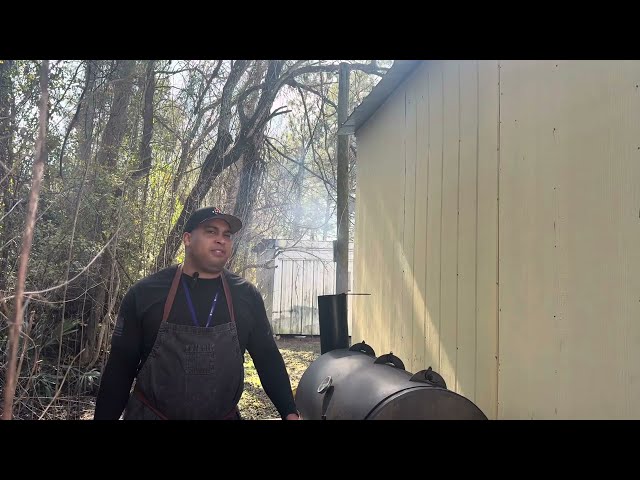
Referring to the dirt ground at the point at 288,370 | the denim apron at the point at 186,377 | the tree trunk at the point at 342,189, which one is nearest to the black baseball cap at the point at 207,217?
the denim apron at the point at 186,377

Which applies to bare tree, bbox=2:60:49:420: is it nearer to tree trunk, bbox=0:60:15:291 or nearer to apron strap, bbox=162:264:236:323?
apron strap, bbox=162:264:236:323

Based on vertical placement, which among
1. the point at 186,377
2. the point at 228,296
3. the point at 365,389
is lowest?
the point at 365,389

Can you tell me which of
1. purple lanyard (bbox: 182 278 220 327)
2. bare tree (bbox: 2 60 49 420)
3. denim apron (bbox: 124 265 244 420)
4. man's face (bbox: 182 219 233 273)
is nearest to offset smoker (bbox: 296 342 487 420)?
denim apron (bbox: 124 265 244 420)

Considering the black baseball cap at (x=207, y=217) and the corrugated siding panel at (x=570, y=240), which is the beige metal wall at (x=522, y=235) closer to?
the corrugated siding panel at (x=570, y=240)

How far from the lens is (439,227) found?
391 cm

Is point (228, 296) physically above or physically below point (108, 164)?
below

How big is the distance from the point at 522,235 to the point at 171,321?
195 cm

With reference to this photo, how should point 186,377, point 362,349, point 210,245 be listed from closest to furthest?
point 186,377 < point 210,245 < point 362,349

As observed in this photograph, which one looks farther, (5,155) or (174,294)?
(5,155)

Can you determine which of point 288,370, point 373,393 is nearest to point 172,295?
point 373,393

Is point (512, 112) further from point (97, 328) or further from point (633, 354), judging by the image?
point (97, 328)

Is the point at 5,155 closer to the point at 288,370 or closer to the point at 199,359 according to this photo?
the point at 199,359

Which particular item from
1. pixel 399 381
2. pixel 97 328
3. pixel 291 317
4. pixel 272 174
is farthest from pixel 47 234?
pixel 291 317
